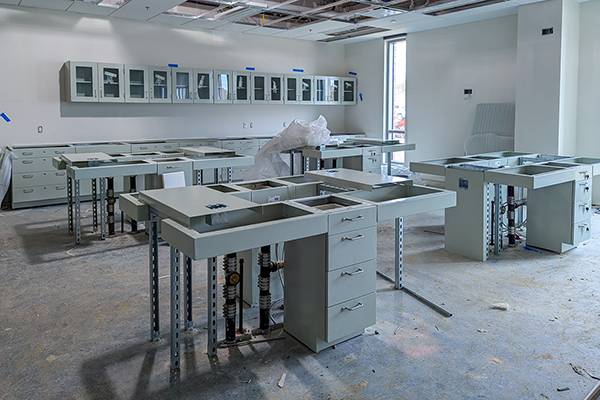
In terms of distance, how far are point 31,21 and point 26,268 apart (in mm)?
4323

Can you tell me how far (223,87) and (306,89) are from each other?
172cm

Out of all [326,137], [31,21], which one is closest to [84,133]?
[31,21]

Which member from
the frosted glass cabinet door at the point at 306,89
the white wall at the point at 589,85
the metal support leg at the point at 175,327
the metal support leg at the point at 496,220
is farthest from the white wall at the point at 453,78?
the metal support leg at the point at 175,327

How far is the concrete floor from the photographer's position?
92.2 inches

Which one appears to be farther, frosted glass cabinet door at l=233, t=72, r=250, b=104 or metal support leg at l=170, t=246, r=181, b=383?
frosted glass cabinet door at l=233, t=72, r=250, b=104

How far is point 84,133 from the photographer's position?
24.3ft

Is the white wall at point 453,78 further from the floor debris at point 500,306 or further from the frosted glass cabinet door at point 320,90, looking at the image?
the floor debris at point 500,306

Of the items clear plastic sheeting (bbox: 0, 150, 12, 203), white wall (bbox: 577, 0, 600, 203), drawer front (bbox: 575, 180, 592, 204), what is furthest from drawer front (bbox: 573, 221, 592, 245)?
clear plastic sheeting (bbox: 0, 150, 12, 203)

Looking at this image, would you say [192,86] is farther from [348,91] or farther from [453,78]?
[453,78]

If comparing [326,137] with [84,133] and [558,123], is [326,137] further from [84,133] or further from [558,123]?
[84,133]

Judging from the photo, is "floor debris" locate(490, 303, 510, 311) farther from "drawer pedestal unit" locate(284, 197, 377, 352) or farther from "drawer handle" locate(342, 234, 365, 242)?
"drawer handle" locate(342, 234, 365, 242)

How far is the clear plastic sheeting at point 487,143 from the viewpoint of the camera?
7.20m

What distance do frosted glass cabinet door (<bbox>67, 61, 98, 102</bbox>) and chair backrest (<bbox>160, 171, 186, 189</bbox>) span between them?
10.2 ft

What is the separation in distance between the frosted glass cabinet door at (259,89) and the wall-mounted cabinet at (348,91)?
1.81 metres
